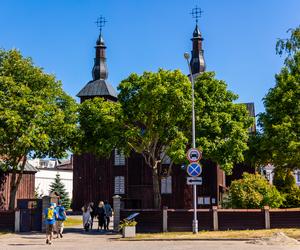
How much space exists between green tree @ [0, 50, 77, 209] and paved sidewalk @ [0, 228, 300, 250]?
5.06 m

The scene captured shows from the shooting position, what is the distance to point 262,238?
20.3 metres

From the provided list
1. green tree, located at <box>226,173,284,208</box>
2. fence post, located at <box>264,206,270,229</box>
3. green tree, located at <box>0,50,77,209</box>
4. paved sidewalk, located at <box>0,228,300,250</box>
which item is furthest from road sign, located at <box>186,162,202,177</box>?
green tree, located at <box>0,50,77,209</box>

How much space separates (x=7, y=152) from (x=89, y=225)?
20.4ft

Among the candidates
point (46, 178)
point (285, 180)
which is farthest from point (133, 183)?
point (46, 178)

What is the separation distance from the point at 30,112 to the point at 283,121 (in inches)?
548

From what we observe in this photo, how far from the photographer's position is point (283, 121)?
27625 millimetres

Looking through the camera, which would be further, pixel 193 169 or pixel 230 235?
pixel 193 169

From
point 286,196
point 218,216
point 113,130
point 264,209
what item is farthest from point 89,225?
point 286,196

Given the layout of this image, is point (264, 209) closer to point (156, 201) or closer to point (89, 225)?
point (156, 201)

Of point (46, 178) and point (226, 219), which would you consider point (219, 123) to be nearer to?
point (226, 219)

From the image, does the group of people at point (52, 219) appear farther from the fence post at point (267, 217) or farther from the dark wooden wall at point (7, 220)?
the fence post at point (267, 217)

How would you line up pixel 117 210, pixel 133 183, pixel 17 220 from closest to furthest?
pixel 17 220
pixel 117 210
pixel 133 183

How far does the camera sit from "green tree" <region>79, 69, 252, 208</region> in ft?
89.2

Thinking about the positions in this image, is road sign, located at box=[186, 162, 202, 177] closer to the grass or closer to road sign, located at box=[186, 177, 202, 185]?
road sign, located at box=[186, 177, 202, 185]
